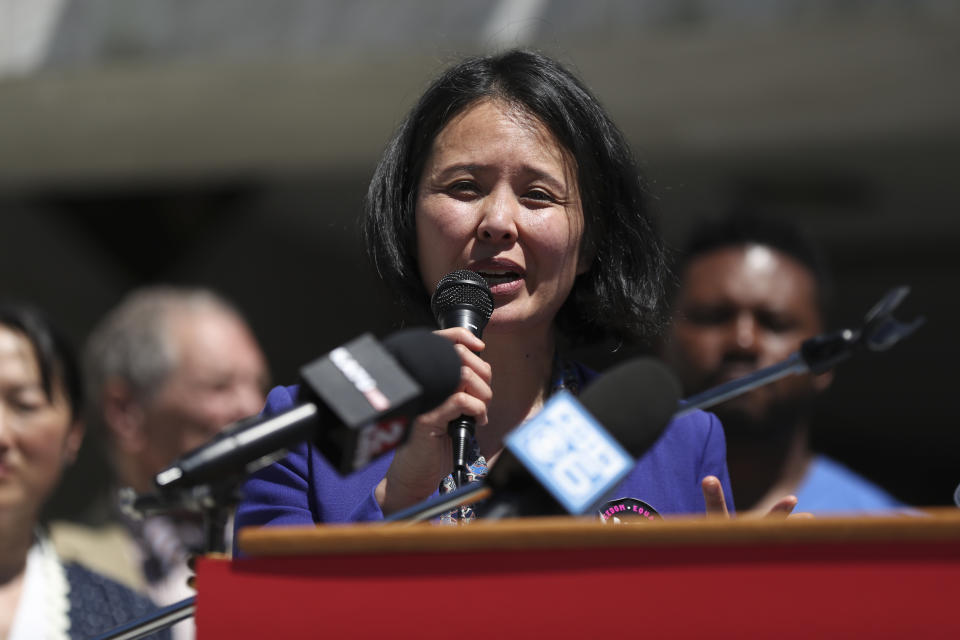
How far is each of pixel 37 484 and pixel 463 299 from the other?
5.18 feet

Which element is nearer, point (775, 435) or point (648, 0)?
point (775, 435)

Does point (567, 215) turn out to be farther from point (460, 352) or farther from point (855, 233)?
point (855, 233)

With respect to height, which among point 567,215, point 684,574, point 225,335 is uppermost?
point 225,335

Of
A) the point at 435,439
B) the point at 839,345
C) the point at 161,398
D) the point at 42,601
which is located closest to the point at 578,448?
the point at 435,439

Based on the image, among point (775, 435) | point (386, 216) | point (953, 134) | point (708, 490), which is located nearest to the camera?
point (708, 490)

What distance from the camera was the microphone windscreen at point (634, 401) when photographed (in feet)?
4.51

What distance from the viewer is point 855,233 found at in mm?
8000

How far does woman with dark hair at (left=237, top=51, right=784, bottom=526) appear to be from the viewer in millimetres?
1846

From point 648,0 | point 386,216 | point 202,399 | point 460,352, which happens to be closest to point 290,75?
point 648,0

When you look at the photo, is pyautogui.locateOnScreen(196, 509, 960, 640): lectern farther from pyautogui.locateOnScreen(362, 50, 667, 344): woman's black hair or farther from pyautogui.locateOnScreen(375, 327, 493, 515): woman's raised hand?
pyautogui.locateOnScreen(362, 50, 667, 344): woman's black hair

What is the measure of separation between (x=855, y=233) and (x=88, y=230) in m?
4.76

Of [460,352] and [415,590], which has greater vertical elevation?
[460,352]

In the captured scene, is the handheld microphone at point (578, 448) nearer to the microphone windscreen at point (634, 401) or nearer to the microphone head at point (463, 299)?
the microphone windscreen at point (634, 401)

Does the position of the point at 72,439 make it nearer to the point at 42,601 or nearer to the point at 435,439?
the point at 42,601
